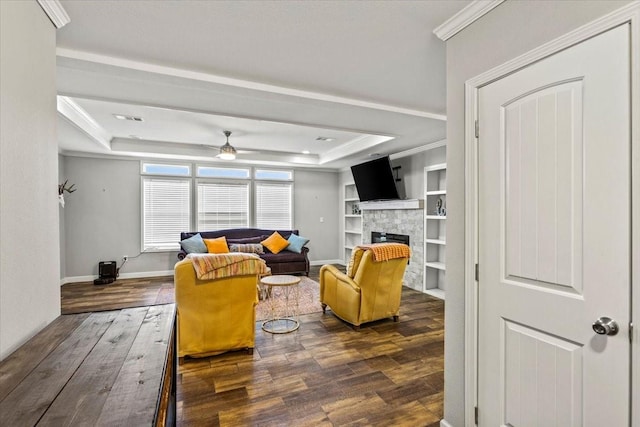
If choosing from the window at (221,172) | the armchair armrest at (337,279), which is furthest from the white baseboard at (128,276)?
the armchair armrest at (337,279)

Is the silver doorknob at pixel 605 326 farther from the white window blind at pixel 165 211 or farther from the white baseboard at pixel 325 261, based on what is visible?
the white baseboard at pixel 325 261

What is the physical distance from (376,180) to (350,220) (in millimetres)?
2352

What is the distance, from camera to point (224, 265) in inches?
114

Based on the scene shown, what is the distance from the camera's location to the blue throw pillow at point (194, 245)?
6152mm

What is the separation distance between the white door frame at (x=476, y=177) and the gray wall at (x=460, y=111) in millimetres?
49

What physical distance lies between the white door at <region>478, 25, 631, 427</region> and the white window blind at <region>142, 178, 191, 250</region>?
6409mm

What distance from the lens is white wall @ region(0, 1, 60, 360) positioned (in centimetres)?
135

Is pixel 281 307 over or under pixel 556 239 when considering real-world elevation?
under

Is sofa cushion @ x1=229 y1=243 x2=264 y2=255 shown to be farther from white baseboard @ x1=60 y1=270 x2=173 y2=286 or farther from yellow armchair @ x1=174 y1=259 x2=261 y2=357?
yellow armchair @ x1=174 y1=259 x2=261 y2=357

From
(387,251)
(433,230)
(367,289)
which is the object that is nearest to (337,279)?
(367,289)

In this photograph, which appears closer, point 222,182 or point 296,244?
point 296,244

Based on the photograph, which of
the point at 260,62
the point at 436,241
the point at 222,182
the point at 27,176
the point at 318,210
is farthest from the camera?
the point at 318,210

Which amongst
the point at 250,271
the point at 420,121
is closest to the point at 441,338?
the point at 250,271

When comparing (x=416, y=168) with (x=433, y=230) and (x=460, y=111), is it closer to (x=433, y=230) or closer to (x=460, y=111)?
(x=433, y=230)
